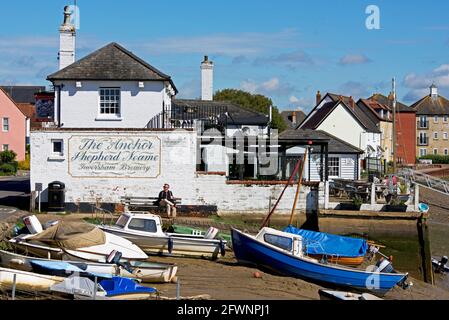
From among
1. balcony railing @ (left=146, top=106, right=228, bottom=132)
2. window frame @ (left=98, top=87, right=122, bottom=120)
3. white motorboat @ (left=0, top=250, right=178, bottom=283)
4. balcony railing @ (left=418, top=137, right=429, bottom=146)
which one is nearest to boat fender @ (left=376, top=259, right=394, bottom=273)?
white motorboat @ (left=0, top=250, right=178, bottom=283)

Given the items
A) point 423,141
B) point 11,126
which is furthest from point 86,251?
point 423,141

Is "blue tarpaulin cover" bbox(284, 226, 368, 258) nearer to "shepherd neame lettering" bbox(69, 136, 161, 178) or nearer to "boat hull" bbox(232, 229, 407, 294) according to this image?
"boat hull" bbox(232, 229, 407, 294)

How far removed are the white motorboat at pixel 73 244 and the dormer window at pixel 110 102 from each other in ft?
45.3

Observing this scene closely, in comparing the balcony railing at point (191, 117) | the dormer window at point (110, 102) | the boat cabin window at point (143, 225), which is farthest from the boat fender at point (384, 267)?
the dormer window at point (110, 102)

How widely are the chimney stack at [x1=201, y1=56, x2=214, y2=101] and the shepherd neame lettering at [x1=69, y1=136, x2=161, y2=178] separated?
17.9 m

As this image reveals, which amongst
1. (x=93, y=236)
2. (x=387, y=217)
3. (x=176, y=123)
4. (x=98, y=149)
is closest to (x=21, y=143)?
(x=176, y=123)

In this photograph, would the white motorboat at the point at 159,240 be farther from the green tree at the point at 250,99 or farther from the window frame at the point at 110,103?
the green tree at the point at 250,99

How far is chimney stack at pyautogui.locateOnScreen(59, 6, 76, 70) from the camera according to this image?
131 ft

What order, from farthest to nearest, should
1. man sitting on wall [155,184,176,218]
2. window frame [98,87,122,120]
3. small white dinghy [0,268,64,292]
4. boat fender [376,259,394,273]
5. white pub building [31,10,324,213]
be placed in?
window frame [98,87,122,120], white pub building [31,10,324,213], man sitting on wall [155,184,176,218], boat fender [376,259,394,273], small white dinghy [0,268,64,292]

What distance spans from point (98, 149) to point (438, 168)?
5819 cm

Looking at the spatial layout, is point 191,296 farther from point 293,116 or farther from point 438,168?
A: point 293,116

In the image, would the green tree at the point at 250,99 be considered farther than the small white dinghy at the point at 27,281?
Yes

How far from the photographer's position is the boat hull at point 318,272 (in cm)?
2311

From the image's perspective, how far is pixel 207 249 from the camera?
25.7 m
